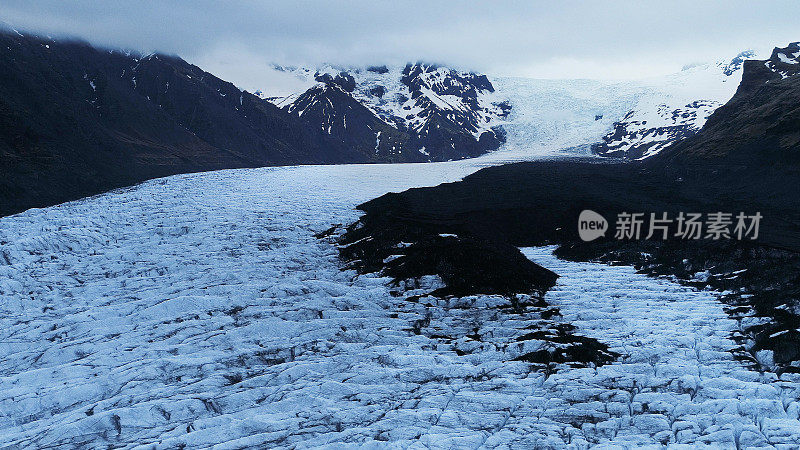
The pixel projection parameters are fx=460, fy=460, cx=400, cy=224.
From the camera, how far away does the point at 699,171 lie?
45.1 meters

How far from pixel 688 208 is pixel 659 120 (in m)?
137

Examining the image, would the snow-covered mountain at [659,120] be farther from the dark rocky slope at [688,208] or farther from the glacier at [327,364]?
the glacier at [327,364]

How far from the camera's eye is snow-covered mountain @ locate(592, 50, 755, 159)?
126 m

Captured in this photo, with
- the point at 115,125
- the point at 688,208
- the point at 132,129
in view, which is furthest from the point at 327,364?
the point at 132,129

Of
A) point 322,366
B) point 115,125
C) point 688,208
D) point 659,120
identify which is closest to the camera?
point 322,366

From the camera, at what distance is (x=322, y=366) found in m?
10.5

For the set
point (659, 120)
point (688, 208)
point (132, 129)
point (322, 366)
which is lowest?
point (322, 366)

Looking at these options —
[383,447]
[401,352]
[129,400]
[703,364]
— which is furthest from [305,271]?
[703,364]

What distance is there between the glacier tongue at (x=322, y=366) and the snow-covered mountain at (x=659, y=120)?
114 metres

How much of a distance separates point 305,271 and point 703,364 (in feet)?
42.1

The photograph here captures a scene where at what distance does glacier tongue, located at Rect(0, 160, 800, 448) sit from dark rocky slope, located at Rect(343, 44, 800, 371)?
1.51m

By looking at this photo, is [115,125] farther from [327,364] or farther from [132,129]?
[327,364]

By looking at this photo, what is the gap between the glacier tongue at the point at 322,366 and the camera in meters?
8.18

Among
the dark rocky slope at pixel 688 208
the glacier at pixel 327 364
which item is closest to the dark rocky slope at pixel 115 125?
the glacier at pixel 327 364
